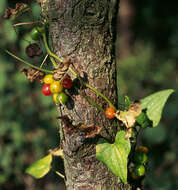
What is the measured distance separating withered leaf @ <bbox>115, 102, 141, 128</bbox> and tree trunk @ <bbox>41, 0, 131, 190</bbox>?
2.1 inches

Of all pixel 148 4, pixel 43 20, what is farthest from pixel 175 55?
pixel 43 20

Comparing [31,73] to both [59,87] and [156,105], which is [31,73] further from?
[156,105]

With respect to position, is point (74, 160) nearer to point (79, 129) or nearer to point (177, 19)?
point (79, 129)

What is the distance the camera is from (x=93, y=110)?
3.46ft

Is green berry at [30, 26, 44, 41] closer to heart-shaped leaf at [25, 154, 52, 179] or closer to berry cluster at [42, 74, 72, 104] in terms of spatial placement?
berry cluster at [42, 74, 72, 104]

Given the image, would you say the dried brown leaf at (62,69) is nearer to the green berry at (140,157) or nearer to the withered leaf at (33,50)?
the withered leaf at (33,50)

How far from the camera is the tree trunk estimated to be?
3.28 ft

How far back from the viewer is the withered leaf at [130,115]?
1059 mm

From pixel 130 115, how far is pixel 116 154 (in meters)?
0.15

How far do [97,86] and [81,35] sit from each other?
0.20m

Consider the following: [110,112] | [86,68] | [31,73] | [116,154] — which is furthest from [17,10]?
[116,154]

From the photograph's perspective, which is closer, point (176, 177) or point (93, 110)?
point (93, 110)

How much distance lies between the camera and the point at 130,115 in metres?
1.06

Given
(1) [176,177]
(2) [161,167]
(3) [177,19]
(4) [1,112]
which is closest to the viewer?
(4) [1,112]
